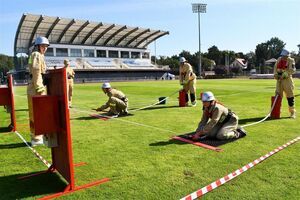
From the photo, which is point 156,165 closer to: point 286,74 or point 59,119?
point 59,119

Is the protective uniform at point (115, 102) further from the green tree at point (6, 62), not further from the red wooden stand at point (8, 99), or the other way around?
the green tree at point (6, 62)

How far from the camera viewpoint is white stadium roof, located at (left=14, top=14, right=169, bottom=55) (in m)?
66.2

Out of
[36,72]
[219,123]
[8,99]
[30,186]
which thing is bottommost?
[30,186]

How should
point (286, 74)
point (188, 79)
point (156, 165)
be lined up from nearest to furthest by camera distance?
point (156, 165) → point (286, 74) → point (188, 79)

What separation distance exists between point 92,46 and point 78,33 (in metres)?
7.66

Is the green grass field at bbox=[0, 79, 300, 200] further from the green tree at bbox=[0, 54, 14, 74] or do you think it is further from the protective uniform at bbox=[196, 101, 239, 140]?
the green tree at bbox=[0, 54, 14, 74]

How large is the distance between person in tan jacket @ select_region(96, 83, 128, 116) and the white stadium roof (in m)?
56.3

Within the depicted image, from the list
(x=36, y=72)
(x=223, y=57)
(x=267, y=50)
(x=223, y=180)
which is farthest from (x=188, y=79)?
(x=267, y=50)

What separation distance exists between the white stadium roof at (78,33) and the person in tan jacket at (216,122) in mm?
60938

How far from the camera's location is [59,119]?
4.63 metres

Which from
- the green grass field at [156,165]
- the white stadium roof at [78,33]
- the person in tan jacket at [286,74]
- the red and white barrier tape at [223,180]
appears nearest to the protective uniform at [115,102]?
the green grass field at [156,165]

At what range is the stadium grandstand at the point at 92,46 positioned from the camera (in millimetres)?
69562

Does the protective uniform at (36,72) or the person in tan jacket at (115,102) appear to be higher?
the protective uniform at (36,72)

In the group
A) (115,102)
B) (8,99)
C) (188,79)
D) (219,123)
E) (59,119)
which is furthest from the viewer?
(188,79)
